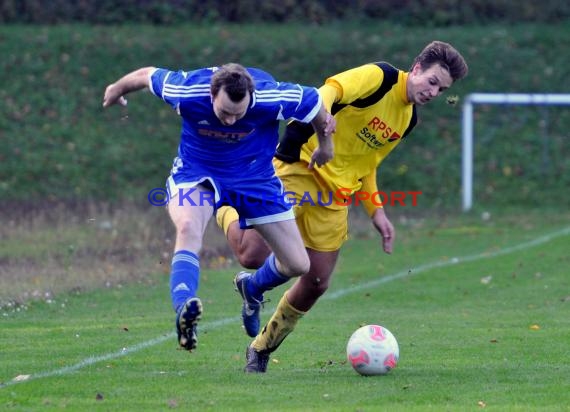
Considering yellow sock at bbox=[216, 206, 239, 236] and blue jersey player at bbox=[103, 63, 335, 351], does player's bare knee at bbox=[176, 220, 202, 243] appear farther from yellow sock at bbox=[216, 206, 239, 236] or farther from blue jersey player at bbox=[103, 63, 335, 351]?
yellow sock at bbox=[216, 206, 239, 236]

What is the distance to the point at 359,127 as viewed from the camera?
8.20m

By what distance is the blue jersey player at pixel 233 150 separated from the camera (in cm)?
685

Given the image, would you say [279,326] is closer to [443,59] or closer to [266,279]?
[266,279]

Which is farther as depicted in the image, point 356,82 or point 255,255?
point 255,255

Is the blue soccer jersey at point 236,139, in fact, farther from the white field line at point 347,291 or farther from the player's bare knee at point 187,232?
the white field line at point 347,291

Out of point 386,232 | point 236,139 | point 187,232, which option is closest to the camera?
point 187,232

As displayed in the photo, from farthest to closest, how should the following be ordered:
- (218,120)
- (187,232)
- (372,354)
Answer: (372,354), (218,120), (187,232)

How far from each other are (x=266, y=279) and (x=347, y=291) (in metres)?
5.70

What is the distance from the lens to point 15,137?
78.5 ft

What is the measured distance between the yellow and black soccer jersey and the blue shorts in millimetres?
669

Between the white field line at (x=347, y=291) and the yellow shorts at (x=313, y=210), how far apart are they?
5.51 ft

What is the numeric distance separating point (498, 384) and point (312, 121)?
6.63 ft

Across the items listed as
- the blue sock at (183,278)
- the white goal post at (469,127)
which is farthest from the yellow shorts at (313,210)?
the white goal post at (469,127)

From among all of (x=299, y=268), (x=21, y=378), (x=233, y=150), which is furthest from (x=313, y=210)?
(x=21, y=378)
